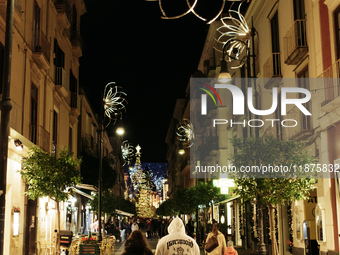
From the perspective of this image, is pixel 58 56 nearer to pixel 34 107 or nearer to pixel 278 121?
pixel 34 107

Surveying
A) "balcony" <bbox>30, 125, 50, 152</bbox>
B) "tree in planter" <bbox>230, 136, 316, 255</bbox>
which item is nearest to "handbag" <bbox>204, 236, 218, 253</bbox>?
"tree in planter" <bbox>230, 136, 316, 255</bbox>

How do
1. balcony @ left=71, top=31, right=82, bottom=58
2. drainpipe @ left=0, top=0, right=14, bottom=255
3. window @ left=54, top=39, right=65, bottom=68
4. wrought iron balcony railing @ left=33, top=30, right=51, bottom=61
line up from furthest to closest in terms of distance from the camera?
balcony @ left=71, top=31, right=82, bottom=58 < window @ left=54, top=39, right=65, bottom=68 < wrought iron balcony railing @ left=33, top=30, right=51, bottom=61 < drainpipe @ left=0, top=0, right=14, bottom=255

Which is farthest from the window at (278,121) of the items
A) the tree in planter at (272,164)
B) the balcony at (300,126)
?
the tree in planter at (272,164)

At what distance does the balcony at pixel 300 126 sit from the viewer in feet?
53.1

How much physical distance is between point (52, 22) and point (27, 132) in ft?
25.3

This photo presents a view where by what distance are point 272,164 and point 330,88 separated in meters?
2.99

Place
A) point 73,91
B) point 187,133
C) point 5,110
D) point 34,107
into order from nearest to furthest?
point 5,110
point 34,107
point 73,91
point 187,133

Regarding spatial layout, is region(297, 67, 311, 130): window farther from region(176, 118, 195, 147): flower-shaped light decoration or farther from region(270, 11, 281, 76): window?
region(176, 118, 195, 147): flower-shaped light decoration

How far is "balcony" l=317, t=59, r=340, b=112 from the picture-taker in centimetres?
1341

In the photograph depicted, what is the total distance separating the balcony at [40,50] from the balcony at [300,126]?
1027cm

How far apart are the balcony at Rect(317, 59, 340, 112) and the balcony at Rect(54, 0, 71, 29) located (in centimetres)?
1470

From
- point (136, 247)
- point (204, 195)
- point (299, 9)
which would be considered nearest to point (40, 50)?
point (299, 9)

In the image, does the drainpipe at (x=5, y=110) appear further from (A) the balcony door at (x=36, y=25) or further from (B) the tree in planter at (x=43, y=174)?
(A) the balcony door at (x=36, y=25)

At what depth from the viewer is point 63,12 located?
2386cm
